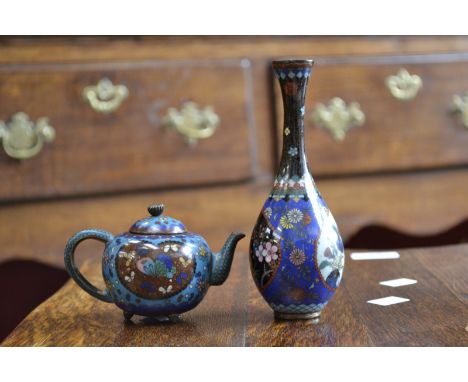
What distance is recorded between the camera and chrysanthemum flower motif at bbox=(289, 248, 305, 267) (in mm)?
840

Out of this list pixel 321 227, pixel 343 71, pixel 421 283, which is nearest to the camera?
pixel 321 227

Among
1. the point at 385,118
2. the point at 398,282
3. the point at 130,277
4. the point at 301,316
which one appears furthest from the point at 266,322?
the point at 385,118

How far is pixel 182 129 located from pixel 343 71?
335 mm

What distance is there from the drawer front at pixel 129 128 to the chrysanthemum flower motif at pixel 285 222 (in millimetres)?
785

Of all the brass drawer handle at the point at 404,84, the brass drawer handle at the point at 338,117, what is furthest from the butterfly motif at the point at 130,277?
the brass drawer handle at the point at 404,84

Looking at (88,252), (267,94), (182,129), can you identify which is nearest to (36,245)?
(88,252)

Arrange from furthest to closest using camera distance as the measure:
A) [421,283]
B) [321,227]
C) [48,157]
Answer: [48,157] → [421,283] → [321,227]

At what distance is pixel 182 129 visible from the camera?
161 cm

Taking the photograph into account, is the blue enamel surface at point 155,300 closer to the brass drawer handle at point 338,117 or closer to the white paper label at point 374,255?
the white paper label at point 374,255

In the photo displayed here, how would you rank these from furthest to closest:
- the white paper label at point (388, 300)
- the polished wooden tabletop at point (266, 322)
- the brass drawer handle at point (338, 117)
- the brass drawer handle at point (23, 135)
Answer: the brass drawer handle at point (338, 117), the brass drawer handle at point (23, 135), the white paper label at point (388, 300), the polished wooden tabletop at point (266, 322)

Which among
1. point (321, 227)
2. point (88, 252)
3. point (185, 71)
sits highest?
point (185, 71)

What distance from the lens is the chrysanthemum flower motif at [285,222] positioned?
0.85m

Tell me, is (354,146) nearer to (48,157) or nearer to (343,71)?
(343,71)

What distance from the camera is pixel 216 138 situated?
1.64 m
